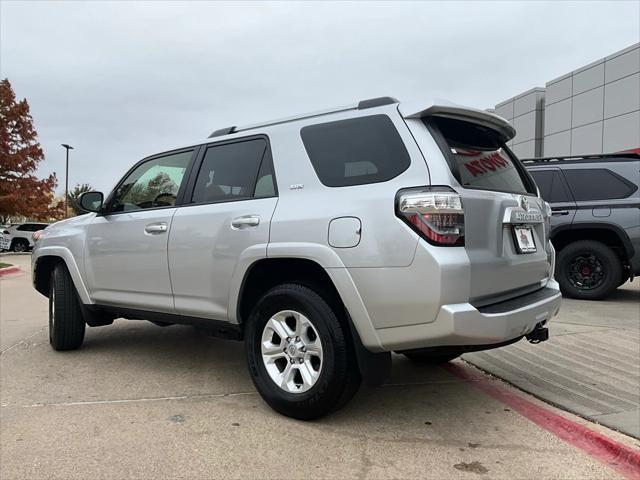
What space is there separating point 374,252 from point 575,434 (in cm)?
165

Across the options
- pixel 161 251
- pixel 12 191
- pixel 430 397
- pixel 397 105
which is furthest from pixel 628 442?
pixel 12 191

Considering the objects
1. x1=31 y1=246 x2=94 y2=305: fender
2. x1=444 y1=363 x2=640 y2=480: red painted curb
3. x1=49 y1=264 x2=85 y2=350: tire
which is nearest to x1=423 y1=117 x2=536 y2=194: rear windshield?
x1=444 y1=363 x2=640 y2=480: red painted curb

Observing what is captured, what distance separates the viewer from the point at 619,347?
16.9ft

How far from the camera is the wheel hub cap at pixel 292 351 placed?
3258mm

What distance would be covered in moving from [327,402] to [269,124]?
1957 mm

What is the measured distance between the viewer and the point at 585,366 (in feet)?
14.9

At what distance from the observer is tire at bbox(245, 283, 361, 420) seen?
10.2 feet

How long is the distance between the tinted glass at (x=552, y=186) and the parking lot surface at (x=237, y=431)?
4566mm

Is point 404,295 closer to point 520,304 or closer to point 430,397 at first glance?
point 520,304

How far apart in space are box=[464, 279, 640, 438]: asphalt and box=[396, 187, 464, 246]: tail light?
65.2 inches

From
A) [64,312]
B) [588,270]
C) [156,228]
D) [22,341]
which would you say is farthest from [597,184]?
[22,341]

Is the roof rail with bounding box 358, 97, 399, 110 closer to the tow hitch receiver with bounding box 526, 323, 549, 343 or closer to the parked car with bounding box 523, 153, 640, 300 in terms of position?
the tow hitch receiver with bounding box 526, 323, 549, 343

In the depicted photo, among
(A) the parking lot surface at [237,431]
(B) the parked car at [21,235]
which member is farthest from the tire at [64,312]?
(B) the parked car at [21,235]

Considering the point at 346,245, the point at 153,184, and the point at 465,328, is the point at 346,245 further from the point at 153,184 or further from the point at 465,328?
the point at 153,184
